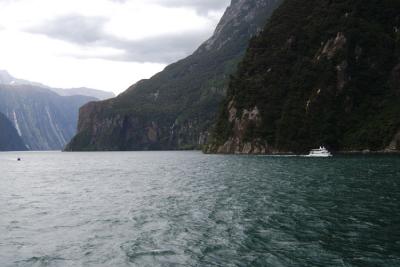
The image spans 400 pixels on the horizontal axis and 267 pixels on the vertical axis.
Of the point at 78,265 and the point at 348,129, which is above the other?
the point at 348,129

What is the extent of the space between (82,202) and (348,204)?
3349 centimetres

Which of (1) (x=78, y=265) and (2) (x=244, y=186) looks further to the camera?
(2) (x=244, y=186)

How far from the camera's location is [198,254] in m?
29.3

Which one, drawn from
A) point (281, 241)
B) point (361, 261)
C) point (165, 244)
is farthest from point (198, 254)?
point (361, 261)

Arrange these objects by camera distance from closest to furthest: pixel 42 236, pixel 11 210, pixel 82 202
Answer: pixel 42 236, pixel 11 210, pixel 82 202

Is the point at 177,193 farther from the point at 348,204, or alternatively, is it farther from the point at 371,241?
the point at 371,241

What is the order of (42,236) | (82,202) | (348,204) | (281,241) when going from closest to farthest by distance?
(281,241) → (42,236) → (348,204) → (82,202)

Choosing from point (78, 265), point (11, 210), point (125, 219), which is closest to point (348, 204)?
point (125, 219)

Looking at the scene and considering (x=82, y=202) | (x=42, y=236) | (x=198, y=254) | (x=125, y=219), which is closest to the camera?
(x=198, y=254)

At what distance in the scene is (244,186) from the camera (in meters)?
68.1

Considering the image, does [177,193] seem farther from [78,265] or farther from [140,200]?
[78,265]

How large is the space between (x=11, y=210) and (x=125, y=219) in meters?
17.2

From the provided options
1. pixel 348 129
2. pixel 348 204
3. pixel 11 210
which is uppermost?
pixel 348 129

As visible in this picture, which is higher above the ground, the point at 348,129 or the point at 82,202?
the point at 348,129
